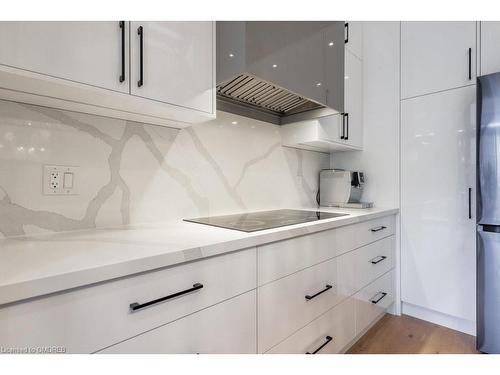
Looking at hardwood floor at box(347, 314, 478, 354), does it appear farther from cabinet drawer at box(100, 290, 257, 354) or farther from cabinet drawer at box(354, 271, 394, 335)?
cabinet drawer at box(100, 290, 257, 354)

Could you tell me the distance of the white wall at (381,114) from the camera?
2.06 m

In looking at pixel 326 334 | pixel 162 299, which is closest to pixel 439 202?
pixel 326 334

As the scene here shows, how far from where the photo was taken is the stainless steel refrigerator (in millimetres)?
1414

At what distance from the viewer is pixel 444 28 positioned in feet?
6.02

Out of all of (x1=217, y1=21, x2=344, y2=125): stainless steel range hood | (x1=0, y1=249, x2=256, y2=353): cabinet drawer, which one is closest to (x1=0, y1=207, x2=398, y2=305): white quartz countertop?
(x1=0, y1=249, x2=256, y2=353): cabinet drawer

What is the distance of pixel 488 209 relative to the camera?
144 cm

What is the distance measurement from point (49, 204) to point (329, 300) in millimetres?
1316

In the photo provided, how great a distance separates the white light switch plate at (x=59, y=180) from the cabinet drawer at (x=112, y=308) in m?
0.60

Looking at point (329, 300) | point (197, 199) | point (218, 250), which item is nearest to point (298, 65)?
point (197, 199)

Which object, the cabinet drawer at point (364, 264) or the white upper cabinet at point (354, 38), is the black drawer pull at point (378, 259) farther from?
the white upper cabinet at point (354, 38)

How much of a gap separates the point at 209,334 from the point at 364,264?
1.16m

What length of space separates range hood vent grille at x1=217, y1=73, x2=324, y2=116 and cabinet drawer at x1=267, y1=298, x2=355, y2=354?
114 cm

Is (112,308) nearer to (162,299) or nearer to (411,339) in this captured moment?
(162,299)

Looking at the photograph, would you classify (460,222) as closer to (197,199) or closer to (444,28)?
(444,28)
